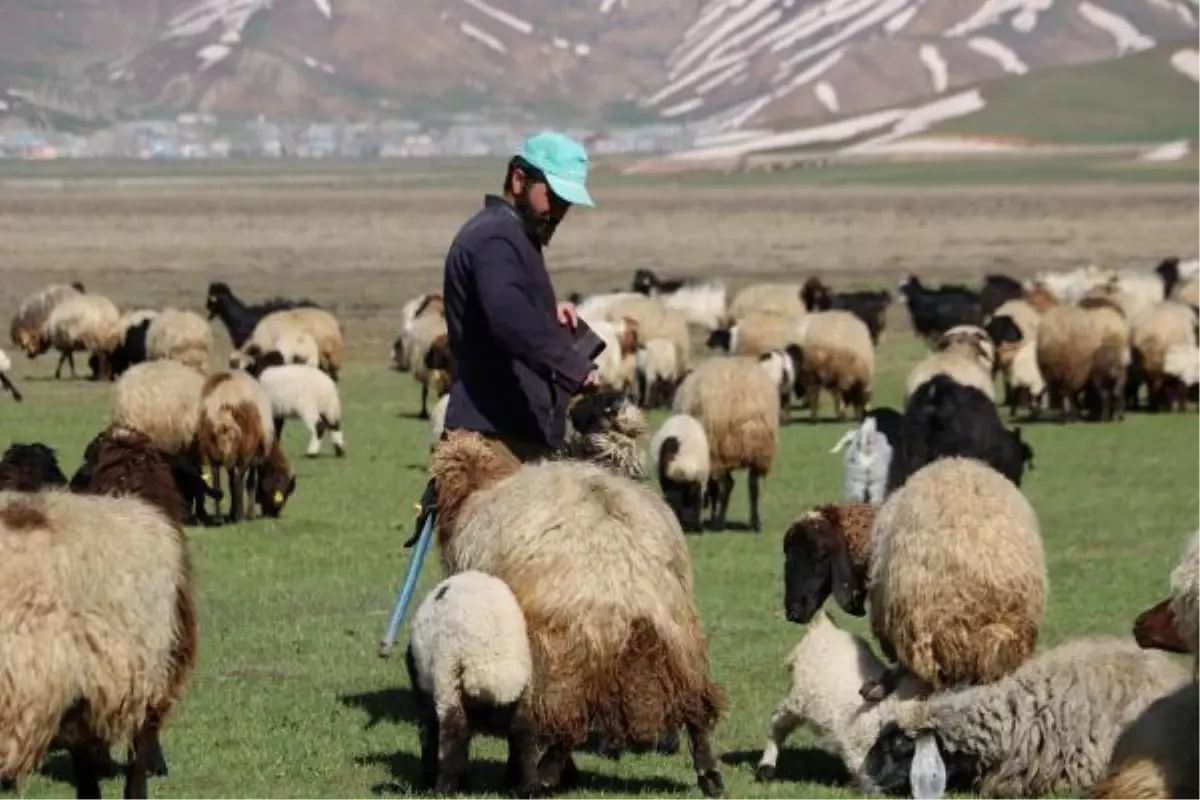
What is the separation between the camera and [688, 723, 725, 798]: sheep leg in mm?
8039

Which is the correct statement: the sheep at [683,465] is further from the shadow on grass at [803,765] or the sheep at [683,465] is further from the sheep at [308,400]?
the shadow on grass at [803,765]

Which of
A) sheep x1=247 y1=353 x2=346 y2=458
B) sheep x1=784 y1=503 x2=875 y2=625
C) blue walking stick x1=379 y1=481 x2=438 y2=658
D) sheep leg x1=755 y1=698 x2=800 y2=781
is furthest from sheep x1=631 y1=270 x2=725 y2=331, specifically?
sheep leg x1=755 y1=698 x2=800 y2=781

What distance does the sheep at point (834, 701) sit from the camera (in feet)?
28.8

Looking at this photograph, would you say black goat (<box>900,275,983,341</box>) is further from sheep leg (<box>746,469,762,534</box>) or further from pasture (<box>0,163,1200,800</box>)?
sheep leg (<box>746,469,762,534</box>)

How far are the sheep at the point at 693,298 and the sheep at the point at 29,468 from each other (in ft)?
77.6

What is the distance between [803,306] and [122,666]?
912 inches

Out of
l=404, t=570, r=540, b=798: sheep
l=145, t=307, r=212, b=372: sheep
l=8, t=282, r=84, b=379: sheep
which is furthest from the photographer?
l=8, t=282, r=84, b=379: sheep

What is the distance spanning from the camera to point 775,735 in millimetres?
8992

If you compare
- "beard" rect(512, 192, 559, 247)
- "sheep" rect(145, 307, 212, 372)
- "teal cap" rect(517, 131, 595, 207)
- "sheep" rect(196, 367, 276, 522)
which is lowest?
"sheep" rect(196, 367, 276, 522)

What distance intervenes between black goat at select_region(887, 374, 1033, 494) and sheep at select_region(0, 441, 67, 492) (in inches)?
226

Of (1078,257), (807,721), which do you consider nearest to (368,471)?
(807,721)

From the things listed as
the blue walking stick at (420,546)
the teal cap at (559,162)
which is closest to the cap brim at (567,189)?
the teal cap at (559,162)

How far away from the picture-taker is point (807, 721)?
29.4 ft

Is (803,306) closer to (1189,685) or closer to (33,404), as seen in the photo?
(33,404)
